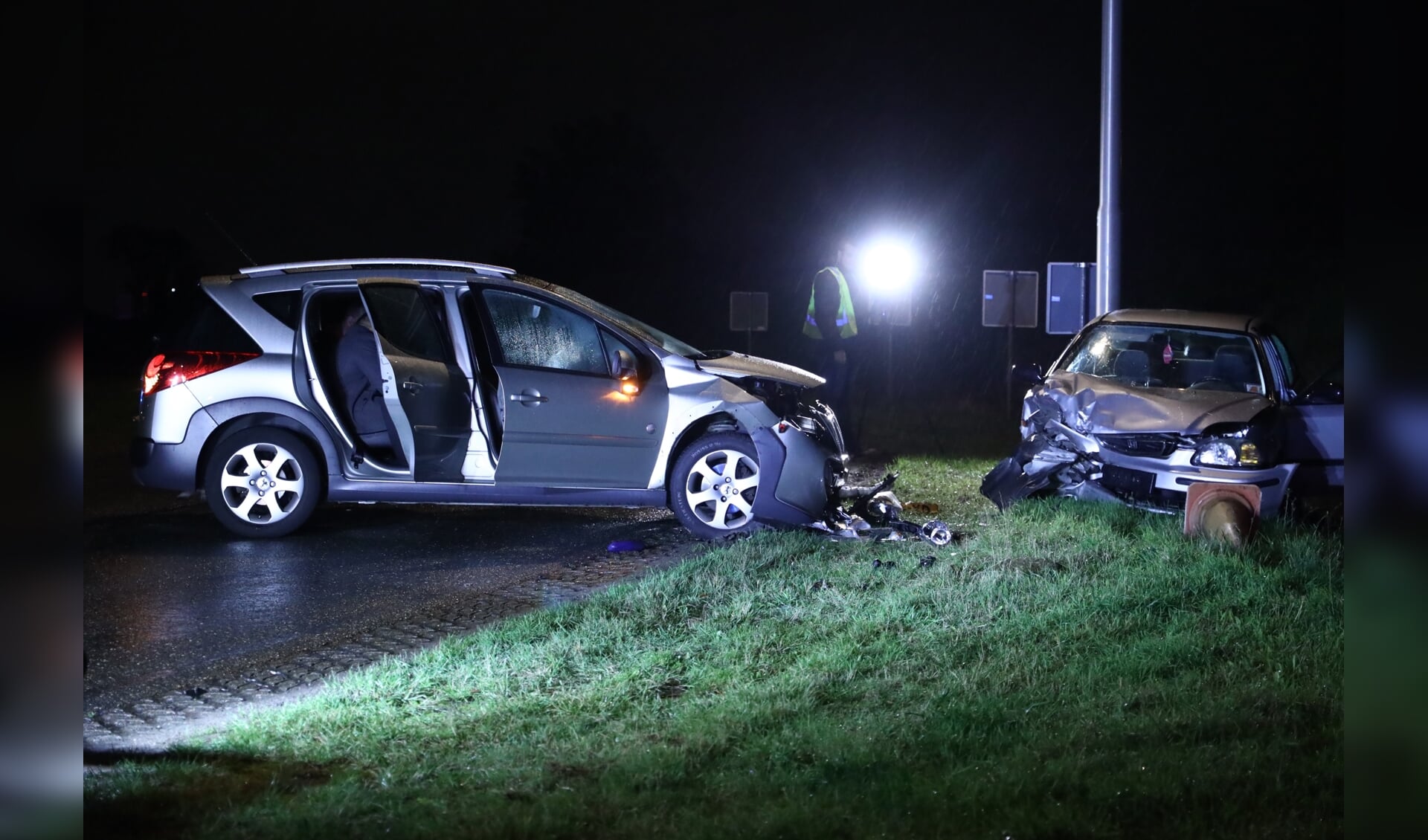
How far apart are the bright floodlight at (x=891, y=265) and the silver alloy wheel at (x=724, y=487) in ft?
23.2

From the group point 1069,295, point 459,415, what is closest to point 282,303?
point 459,415

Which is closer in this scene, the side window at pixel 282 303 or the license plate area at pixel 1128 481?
the side window at pixel 282 303

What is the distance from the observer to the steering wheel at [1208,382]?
10109 mm

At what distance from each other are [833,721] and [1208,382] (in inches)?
249

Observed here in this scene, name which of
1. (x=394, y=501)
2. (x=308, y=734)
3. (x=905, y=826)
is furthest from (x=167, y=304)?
(x=905, y=826)

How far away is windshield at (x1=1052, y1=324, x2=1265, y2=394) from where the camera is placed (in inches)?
400

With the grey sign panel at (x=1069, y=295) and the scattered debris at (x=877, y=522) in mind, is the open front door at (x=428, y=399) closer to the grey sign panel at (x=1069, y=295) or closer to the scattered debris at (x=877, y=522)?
the scattered debris at (x=877, y=522)

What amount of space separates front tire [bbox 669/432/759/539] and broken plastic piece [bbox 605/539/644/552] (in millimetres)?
353

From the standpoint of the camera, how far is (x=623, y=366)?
9.04 meters

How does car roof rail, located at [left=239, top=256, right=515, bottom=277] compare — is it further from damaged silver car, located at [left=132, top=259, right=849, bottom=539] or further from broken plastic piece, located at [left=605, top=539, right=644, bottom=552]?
broken plastic piece, located at [left=605, top=539, right=644, bottom=552]

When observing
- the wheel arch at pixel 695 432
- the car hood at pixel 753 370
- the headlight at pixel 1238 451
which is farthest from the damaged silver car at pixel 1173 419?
the wheel arch at pixel 695 432

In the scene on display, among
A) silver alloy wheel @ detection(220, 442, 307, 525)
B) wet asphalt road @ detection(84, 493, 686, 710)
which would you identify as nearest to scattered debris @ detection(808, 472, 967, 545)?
wet asphalt road @ detection(84, 493, 686, 710)

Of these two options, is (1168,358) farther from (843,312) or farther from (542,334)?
(542,334)
